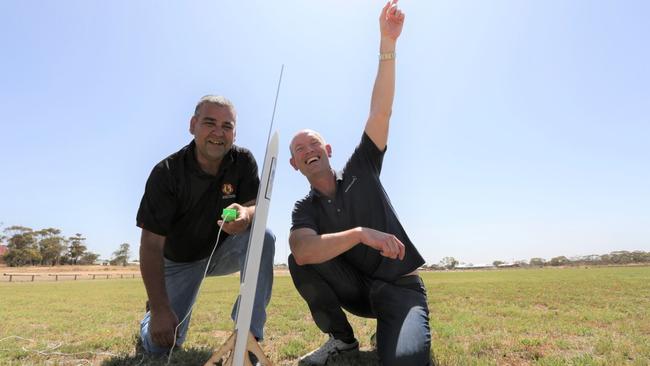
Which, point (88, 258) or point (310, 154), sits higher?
point (310, 154)

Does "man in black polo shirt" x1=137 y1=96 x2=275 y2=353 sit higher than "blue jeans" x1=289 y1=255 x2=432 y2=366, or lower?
higher

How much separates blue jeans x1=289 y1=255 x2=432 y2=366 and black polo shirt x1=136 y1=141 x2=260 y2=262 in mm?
1014

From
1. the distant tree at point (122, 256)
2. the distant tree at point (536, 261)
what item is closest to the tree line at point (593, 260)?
the distant tree at point (536, 261)

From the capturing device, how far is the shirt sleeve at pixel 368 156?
361 cm

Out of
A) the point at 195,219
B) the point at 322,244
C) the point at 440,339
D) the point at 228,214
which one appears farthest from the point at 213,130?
the point at 440,339

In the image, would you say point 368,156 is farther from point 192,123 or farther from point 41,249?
point 41,249

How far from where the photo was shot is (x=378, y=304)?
3.26 m

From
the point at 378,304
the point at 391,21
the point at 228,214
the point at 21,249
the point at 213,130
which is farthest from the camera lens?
the point at 21,249

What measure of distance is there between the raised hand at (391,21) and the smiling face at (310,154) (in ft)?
4.18

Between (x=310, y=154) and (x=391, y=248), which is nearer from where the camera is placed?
(x=391, y=248)

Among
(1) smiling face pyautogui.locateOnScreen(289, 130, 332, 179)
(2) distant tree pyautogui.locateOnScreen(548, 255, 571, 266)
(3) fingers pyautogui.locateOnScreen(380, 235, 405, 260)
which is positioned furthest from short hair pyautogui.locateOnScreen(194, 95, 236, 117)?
(2) distant tree pyautogui.locateOnScreen(548, 255, 571, 266)

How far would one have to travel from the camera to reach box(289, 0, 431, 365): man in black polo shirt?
10.3 feet

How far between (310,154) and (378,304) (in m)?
1.46

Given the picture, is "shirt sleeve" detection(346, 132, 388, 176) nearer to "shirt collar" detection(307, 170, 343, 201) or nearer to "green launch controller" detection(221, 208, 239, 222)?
"shirt collar" detection(307, 170, 343, 201)
